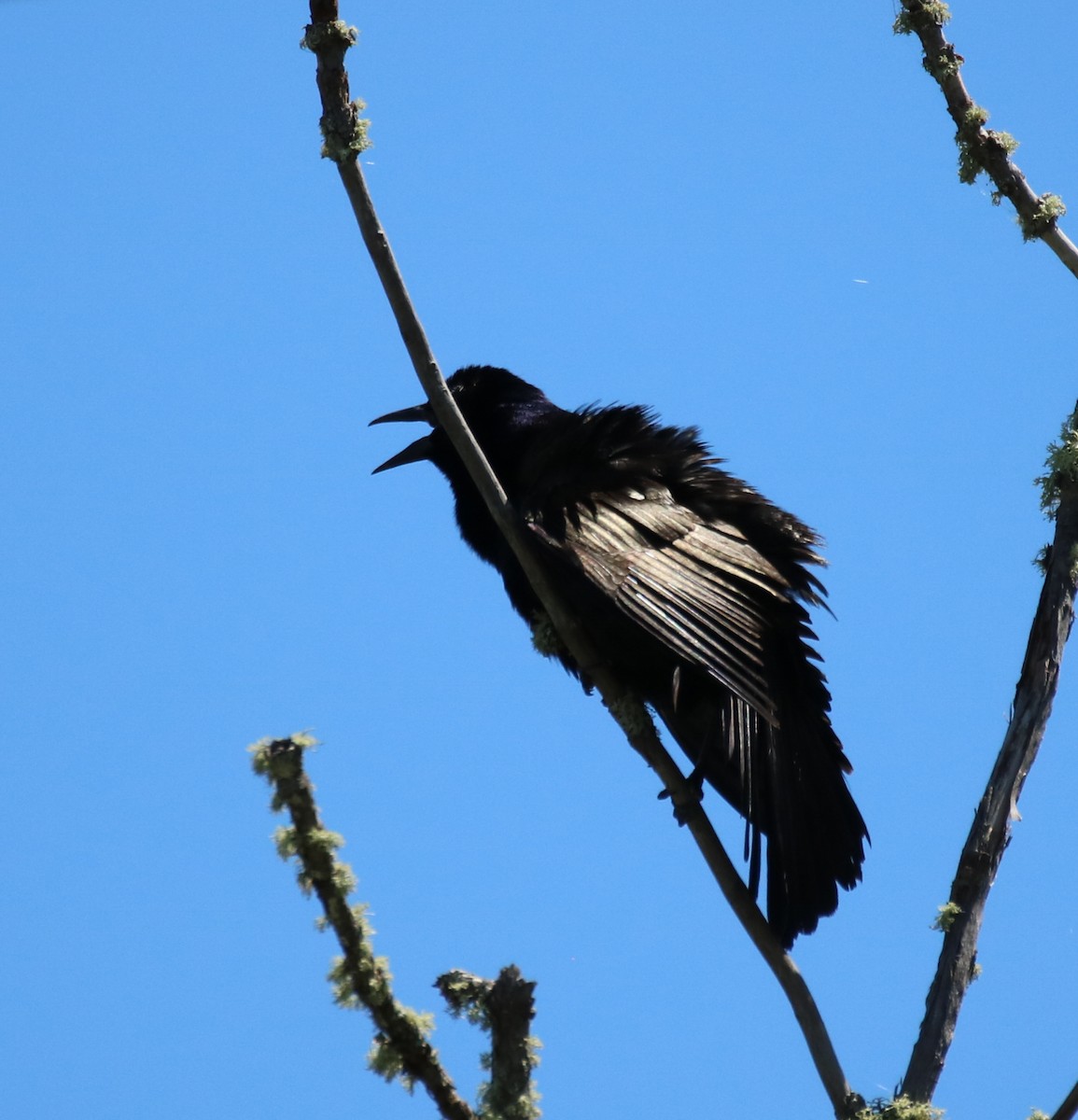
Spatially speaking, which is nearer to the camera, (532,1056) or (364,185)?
(532,1056)

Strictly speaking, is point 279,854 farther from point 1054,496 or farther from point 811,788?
point 1054,496

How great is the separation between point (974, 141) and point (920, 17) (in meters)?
0.38

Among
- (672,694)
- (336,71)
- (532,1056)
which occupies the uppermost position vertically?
(336,71)

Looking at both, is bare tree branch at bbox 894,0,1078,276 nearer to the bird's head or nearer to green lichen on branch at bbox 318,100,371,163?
green lichen on branch at bbox 318,100,371,163

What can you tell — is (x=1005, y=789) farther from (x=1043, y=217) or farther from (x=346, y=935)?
(x=346, y=935)

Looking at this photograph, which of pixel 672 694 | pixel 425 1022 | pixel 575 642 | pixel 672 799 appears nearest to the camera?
pixel 425 1022

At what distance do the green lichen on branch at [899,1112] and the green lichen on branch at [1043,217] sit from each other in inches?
89.8

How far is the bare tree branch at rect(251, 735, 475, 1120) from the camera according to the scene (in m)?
2.66

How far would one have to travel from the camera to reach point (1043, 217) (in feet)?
13.3

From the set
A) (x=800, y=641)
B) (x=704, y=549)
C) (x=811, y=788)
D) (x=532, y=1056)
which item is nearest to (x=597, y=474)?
(x=704, y=549)

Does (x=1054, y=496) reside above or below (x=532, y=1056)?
above

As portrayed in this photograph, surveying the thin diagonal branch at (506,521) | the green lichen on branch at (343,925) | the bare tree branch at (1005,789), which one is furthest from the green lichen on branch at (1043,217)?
the green lichen on branch at (343,925)

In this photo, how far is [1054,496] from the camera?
423cm

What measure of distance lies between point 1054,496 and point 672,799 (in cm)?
Result: 141
